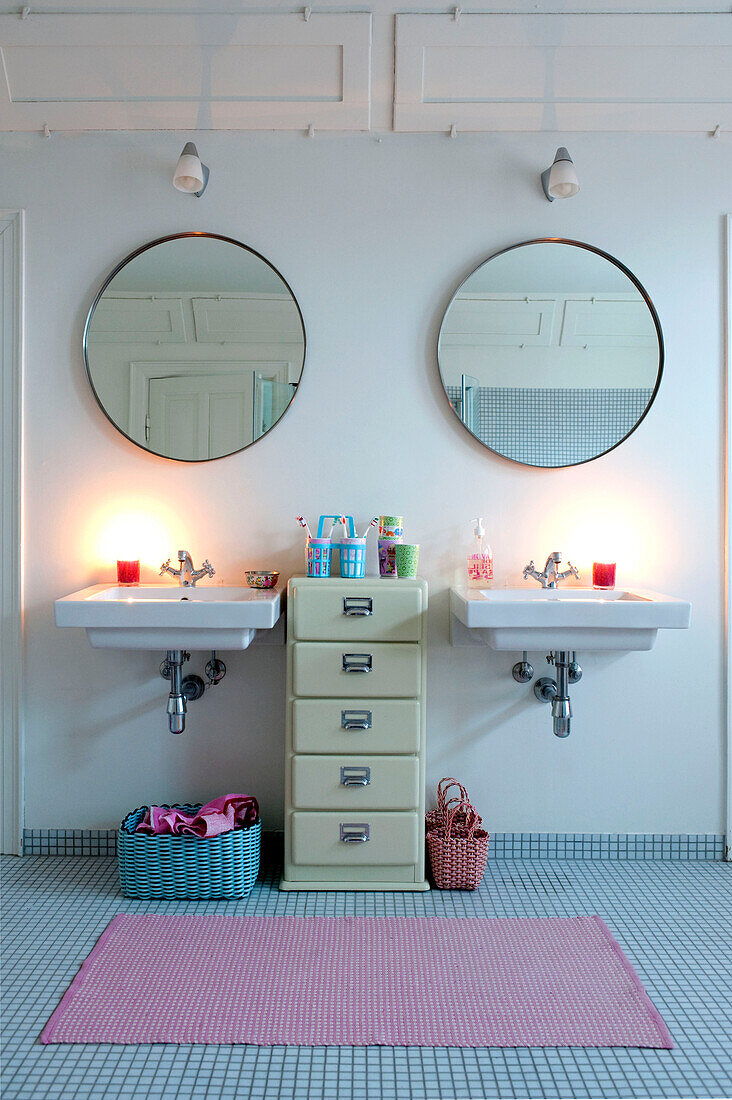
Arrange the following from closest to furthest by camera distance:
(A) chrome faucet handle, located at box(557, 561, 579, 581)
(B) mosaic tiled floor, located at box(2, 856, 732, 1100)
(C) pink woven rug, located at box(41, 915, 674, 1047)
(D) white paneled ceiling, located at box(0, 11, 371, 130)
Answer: (B) mosaic tiled floor, located at box(2, 856, 732, 1100), (C) pink woven rug, located at box(41, 915, 674, 1047), (D) white paneled ceiling, located at box(0, 11, 371, 130), (A) chrome faucet handle, located at box(557, 561, 579, 581)

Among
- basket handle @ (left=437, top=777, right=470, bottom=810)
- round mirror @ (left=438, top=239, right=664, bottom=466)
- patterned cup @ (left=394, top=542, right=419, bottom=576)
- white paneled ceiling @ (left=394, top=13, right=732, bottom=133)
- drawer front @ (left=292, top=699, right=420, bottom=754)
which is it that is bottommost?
basket handle @ (left=437, top=777, right=470, bottom=810)

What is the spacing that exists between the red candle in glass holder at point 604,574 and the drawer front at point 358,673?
0.70m

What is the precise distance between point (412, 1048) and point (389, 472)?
1675 mm

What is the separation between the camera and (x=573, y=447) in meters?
2.67

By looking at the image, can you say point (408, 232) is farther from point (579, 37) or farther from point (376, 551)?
point (376, 551)

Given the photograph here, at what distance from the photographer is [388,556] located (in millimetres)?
2549

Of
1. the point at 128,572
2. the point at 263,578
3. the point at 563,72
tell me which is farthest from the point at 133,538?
the point at 563,72

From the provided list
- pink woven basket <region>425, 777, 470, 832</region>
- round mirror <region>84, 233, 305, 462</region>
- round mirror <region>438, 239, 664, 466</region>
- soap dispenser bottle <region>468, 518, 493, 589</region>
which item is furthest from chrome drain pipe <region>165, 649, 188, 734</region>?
round mirror <region>438, 239, 664, 466</region>

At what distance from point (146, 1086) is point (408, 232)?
8.16 feet

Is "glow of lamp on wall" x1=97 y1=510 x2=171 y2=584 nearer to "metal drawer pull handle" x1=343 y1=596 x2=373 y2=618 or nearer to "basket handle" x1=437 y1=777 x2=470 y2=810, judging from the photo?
"metal drawer pull handle" x1=343 y1=596 x2=373 y2=618

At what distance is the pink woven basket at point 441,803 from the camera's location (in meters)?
2.57

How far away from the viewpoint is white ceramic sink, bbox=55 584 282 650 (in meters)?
2.23

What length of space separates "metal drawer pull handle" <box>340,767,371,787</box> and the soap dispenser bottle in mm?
711

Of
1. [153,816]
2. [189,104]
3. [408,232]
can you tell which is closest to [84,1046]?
[153,816]
